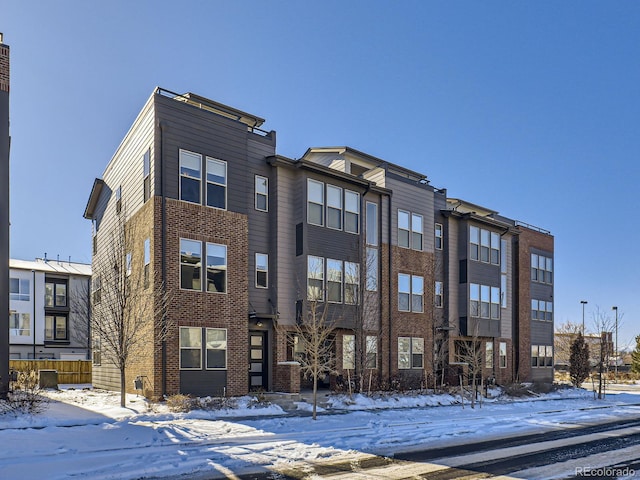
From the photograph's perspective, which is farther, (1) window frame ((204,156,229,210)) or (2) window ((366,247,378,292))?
(2) window ((366,247,378,292))

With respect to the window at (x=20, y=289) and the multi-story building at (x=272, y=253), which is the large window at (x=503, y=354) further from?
the window at (x=20, y=289)

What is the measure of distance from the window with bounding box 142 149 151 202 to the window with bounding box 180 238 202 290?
7.48ft

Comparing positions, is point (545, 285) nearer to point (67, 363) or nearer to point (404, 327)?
point (404, 327)

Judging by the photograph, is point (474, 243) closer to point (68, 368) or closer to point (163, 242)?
point (163, 242)

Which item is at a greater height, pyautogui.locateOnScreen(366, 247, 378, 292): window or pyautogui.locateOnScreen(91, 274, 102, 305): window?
pyautogui.locateOnScreen(366, 247, 378, 292): window

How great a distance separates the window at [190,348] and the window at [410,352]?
11.2 metres

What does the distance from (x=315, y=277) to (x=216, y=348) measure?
18.0 feet

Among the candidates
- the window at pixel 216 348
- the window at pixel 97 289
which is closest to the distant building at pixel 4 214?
the window at pixel 216 348

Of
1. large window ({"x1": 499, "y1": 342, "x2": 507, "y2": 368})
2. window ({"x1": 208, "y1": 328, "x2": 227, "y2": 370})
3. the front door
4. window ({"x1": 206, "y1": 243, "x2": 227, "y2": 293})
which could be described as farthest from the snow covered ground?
large window ({"x1": 499, "y1": 342, "x2": 507, "y2": 368})

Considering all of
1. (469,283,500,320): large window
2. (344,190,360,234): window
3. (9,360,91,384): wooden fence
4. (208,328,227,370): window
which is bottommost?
(9,360,91,384): wooden fence

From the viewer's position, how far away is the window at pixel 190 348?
1919 centimetres

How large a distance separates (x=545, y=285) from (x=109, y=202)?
2876 centimetres

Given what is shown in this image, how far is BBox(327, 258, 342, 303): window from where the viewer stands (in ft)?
78.1

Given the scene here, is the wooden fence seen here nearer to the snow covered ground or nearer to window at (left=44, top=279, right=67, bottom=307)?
the snow covered ground
